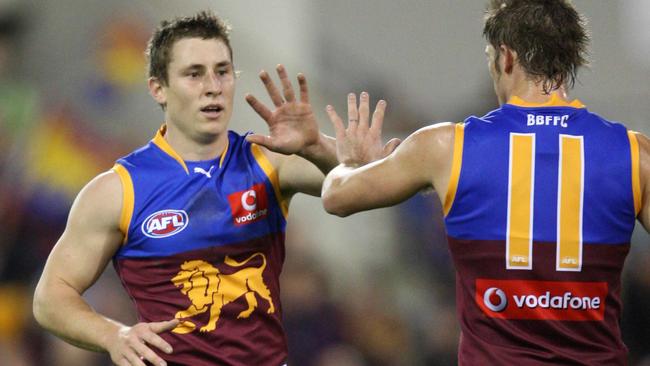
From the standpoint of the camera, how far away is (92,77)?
8.45 metres

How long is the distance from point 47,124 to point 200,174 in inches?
174

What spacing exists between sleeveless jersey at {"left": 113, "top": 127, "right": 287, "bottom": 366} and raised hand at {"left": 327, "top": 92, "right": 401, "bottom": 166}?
613 mm

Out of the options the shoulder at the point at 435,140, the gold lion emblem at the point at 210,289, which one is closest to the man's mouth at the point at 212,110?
the gold lion emblem at the point at 210,289

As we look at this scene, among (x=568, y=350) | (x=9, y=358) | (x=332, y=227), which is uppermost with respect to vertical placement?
(x=568, y=350)

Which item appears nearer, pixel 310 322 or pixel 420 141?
pixel 420 141

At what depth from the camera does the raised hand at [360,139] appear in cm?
382

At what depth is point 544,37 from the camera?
11.6 feet

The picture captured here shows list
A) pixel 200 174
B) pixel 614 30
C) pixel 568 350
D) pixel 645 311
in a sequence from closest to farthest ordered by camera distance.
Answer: pixel 568 350, pixel 200 174, pixel 645 311, pixel 614 30

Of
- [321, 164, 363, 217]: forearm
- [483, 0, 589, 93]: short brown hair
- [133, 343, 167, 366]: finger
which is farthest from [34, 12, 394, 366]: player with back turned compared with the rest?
[483, 0, 589, 93]: short brown hair

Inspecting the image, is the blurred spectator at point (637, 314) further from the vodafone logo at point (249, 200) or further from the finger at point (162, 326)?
the finger at point (162, 326)

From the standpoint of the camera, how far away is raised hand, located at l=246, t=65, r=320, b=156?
164 inches

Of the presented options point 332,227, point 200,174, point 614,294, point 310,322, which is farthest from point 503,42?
point 332,227

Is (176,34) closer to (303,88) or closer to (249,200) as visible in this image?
(303,88)

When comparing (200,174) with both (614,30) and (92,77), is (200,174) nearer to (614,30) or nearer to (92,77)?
(92,77)
